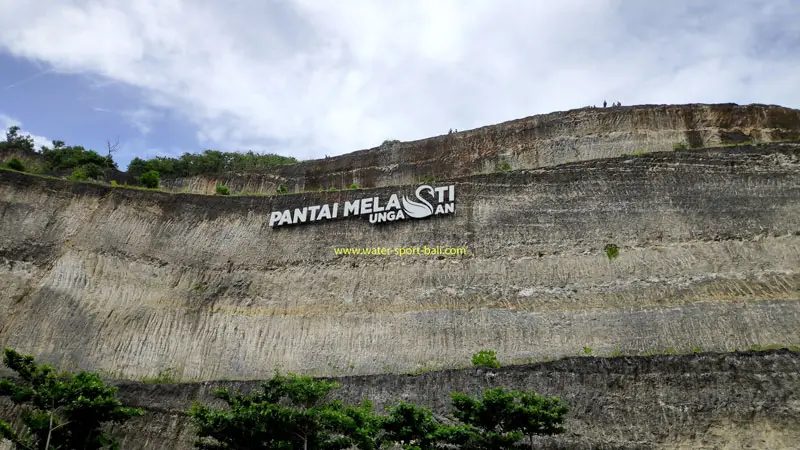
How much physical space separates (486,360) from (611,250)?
612cm

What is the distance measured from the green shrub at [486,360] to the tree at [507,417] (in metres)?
3.65

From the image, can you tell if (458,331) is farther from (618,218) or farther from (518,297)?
(618,218)

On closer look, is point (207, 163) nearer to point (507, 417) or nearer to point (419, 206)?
point (419, 206)

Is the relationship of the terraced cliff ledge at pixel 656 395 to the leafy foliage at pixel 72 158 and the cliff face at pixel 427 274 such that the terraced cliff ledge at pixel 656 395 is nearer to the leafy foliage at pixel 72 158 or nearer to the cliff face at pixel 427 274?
the cliff face at pixel 427 274

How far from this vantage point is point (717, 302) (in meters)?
20.6

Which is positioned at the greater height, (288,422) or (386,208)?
(386,208)

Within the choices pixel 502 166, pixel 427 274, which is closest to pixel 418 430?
pixel 427 274

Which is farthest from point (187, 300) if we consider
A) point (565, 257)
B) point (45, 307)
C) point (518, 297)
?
point (565, 257)

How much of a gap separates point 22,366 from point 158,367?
21.2ft

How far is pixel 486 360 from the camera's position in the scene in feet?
67.8

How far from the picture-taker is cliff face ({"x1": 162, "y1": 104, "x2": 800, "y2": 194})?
95.4 feet

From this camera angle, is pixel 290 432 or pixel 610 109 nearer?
pixel 290 432

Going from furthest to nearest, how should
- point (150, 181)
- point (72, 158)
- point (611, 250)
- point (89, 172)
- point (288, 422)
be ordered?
point (72, 158) < point (89, 172) < point (150, 181) < point (611, 250) < point (288, 422)

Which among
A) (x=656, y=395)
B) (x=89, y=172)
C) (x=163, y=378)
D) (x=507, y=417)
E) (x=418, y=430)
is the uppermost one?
(x=89, y=172)
